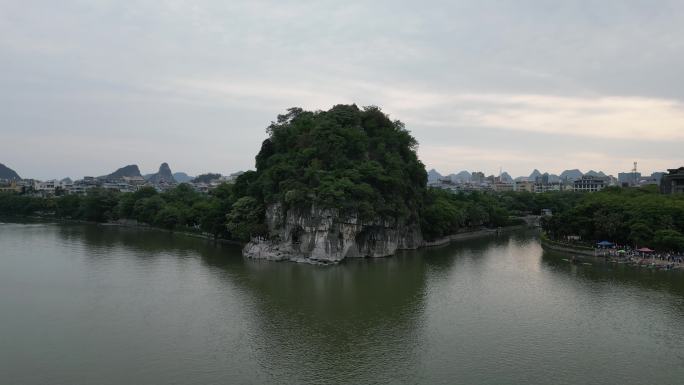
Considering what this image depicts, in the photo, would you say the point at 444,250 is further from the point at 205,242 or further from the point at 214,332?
the point at 214,332

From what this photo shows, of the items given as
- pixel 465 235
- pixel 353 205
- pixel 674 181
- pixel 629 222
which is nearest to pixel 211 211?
pixel 353 205

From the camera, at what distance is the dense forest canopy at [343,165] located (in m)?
43.2

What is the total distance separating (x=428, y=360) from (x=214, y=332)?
10038 mm

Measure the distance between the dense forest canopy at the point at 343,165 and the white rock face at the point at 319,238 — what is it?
1031 millimetres

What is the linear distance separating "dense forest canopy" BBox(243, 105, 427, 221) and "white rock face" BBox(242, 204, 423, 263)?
103 cm

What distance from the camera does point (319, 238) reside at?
139 ft

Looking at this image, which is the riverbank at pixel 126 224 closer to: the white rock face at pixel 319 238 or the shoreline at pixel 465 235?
the white rock face at pixel 319 238

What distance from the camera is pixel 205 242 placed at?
56938 mm

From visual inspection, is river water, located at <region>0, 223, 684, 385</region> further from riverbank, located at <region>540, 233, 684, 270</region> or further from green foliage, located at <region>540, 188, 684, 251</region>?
green foliage, located at <region>540, 188, 684, 251</region>

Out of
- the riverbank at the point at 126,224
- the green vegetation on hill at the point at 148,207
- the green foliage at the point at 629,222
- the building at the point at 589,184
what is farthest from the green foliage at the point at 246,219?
the building at the point at 589,184

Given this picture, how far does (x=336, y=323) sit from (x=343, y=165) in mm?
23789

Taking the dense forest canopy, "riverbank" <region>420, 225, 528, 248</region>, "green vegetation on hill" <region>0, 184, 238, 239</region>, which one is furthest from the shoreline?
"green vegetation on hill" <region>0, 184, 238, 239</region>

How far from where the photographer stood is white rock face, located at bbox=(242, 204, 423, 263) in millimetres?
42219

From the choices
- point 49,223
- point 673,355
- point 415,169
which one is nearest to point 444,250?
point 415,169
